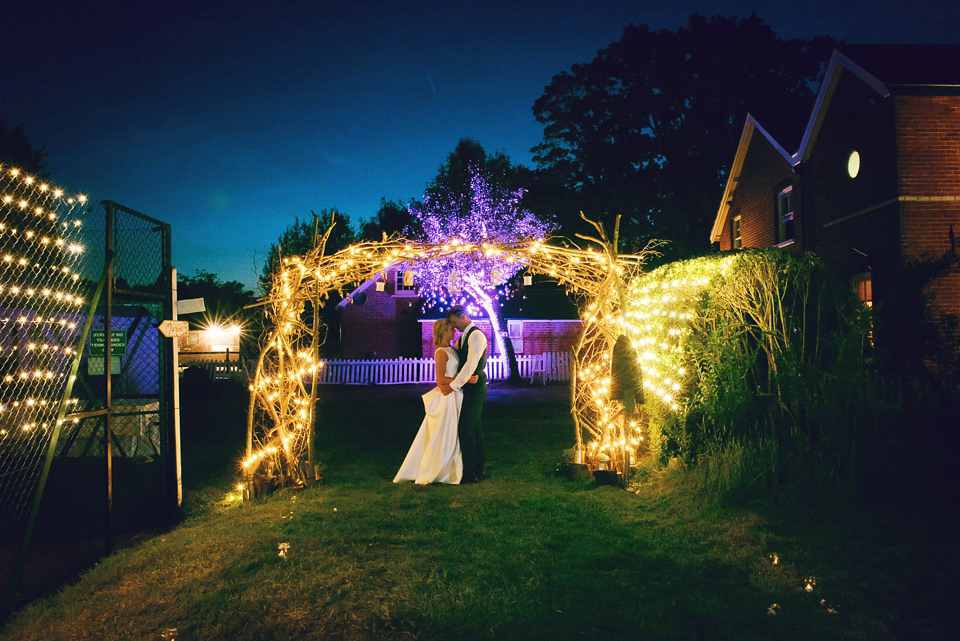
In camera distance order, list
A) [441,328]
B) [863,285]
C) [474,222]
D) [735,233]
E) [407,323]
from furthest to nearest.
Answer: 1. [407,323]
2. [474,222]
3. [735,233]
4. [863,285]
5. [441,328]

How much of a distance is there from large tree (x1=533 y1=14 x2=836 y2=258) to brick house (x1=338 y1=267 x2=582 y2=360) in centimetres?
489

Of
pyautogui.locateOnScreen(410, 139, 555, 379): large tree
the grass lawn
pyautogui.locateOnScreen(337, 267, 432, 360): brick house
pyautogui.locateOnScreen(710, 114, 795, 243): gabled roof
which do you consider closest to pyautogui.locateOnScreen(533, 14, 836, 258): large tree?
pyautogui.locateOnScreen(410, 139, 555, 379): large tree

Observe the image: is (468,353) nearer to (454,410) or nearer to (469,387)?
(469,387)

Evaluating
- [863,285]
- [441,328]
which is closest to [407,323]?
[863,285]

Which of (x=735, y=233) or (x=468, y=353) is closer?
(x=468, y=353)

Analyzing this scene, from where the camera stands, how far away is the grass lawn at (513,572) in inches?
138

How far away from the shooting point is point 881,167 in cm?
1179

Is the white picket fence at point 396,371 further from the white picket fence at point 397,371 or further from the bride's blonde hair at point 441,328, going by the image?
the bride's blonde hair at point 441,328

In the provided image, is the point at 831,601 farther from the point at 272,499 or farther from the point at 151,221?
the point at 151,221

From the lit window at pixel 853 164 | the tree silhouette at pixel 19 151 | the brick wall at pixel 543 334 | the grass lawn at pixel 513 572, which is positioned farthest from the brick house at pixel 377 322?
the grass lawn at pixel 513 572

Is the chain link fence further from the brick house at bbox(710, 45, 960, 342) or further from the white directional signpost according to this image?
the brick house at bbox(710, 45, 960, 342)

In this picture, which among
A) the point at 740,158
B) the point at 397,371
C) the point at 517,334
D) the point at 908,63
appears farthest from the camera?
the point at 517,334

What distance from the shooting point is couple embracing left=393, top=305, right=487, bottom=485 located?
6934 millimetres

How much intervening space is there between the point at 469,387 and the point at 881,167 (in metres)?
10.5
